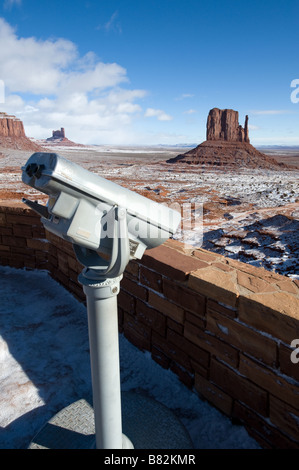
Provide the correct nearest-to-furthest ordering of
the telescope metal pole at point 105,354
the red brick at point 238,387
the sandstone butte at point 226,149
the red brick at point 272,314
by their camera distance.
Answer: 1. the telescope metal pole at point 105,354
2. the red brick at point 272,314
3. the red brick at point 238,387
4. the sandstone butte at point 226,149

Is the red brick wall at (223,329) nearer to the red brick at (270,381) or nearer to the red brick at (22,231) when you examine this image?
the red brick at (270,381)

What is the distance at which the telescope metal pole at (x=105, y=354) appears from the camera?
4.46ft

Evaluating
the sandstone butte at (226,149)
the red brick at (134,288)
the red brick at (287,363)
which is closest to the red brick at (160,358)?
the red brick at (134,288)

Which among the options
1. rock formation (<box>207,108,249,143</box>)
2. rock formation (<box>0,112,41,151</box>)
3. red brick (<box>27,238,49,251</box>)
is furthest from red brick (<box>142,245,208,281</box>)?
rock formation (<box>0,112,41,151</box>)

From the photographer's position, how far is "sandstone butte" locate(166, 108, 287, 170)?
50.9 m

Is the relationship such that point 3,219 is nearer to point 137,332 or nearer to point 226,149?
point 137,332

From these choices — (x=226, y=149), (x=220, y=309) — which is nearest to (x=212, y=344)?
(x=220, y=309)

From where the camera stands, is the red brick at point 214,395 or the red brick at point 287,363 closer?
the red brick at point 287,363

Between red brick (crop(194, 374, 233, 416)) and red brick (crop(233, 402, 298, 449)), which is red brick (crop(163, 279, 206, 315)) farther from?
red brick (crop(233, 402, 298, 449))

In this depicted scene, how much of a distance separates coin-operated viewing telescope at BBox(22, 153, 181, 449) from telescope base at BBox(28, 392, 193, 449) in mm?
431

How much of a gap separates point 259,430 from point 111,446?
0.95m

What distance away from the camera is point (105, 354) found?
1.45 m
